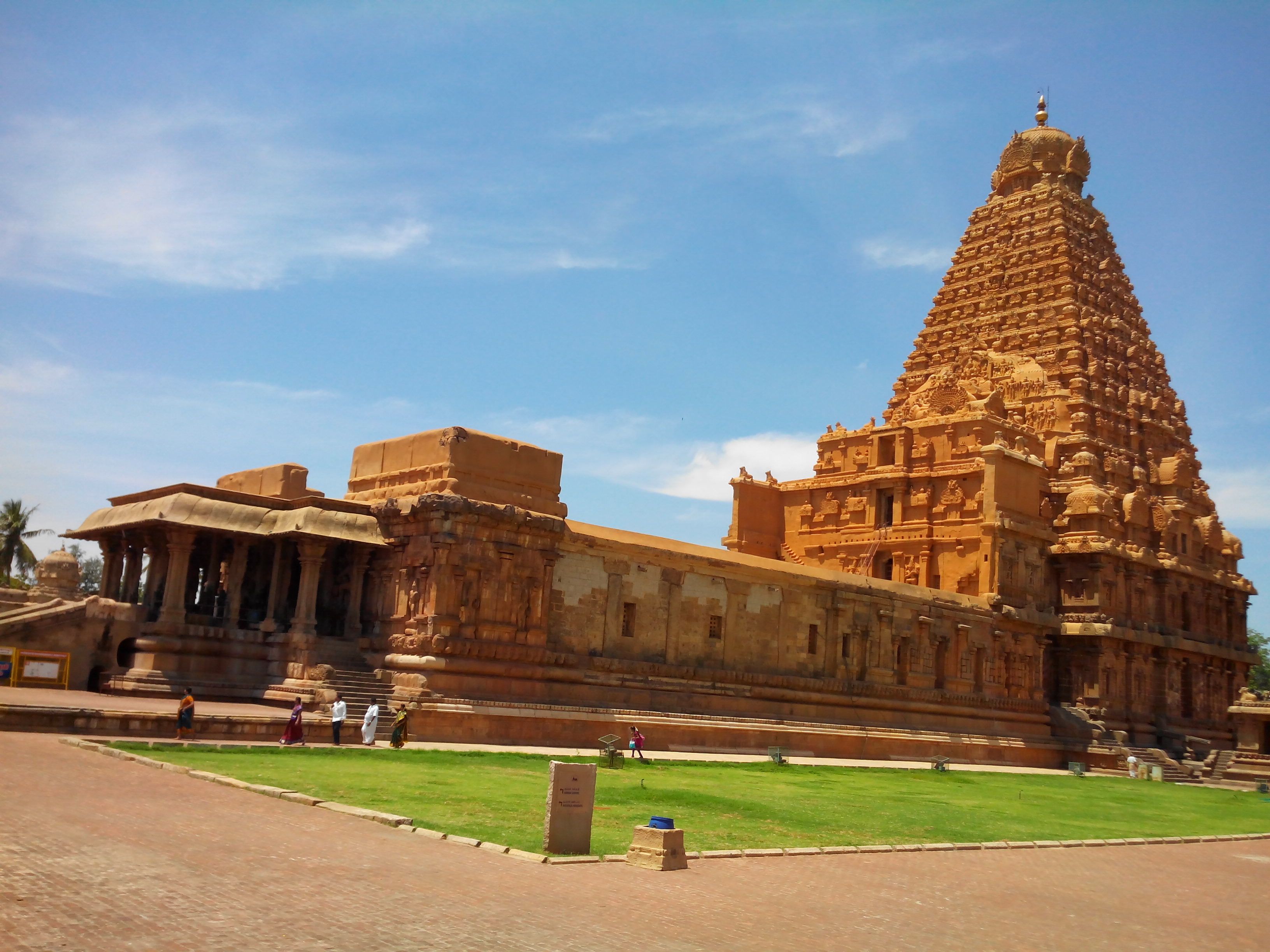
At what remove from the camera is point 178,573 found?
28719 millimetres

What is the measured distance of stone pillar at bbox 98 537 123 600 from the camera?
103 ft

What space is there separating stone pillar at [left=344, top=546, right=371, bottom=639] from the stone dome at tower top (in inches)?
1900

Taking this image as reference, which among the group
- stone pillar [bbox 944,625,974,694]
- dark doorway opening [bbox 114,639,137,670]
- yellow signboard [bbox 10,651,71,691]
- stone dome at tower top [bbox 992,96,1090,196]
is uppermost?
stone dome at tower top [bbox 992,96,1090,196]

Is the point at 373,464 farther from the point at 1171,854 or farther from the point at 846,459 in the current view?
the point at 846,459

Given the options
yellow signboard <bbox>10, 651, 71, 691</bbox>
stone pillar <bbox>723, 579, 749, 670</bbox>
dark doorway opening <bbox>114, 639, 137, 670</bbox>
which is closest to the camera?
yellow signboard <bbox>10, 651, 71, 691</bbox>

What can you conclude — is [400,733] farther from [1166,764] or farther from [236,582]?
[1166,764]

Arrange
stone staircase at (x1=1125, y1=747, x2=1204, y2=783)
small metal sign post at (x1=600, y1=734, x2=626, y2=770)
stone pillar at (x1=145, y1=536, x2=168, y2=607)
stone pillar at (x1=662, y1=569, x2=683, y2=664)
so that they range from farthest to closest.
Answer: stone staircase at (x1=1125, y1=747, x2=1204, y2=783) < stone pillar at (x1=662, y1=569, x2=683, y2=664) < stone pillar at (x1=145, y1=536, x2=168, y2=607) < small metal sign post at (x1=600, y1=734, x2=626, y2=770)

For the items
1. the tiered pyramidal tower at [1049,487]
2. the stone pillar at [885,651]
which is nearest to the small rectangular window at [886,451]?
the tiered pyramidal tower at [1049,487]

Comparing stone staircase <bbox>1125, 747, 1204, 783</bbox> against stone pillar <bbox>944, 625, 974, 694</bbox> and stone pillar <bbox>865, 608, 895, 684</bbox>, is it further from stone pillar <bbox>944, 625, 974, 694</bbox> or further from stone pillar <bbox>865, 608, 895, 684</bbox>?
stone pillar <bbox>865, 608, 895, 684</bbox>

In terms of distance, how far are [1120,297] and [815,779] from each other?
45933 millimetres

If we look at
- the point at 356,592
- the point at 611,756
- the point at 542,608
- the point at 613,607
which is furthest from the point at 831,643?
the point at 356,592

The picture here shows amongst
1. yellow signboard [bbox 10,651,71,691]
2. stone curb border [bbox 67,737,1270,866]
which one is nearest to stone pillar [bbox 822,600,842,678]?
stone curb border [bbox 67,737,1270,866]

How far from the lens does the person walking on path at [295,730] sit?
2195 cm

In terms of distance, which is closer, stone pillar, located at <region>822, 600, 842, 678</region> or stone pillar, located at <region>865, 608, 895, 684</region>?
stone pillar, located at <region>822, 600, 842, 678</region>
